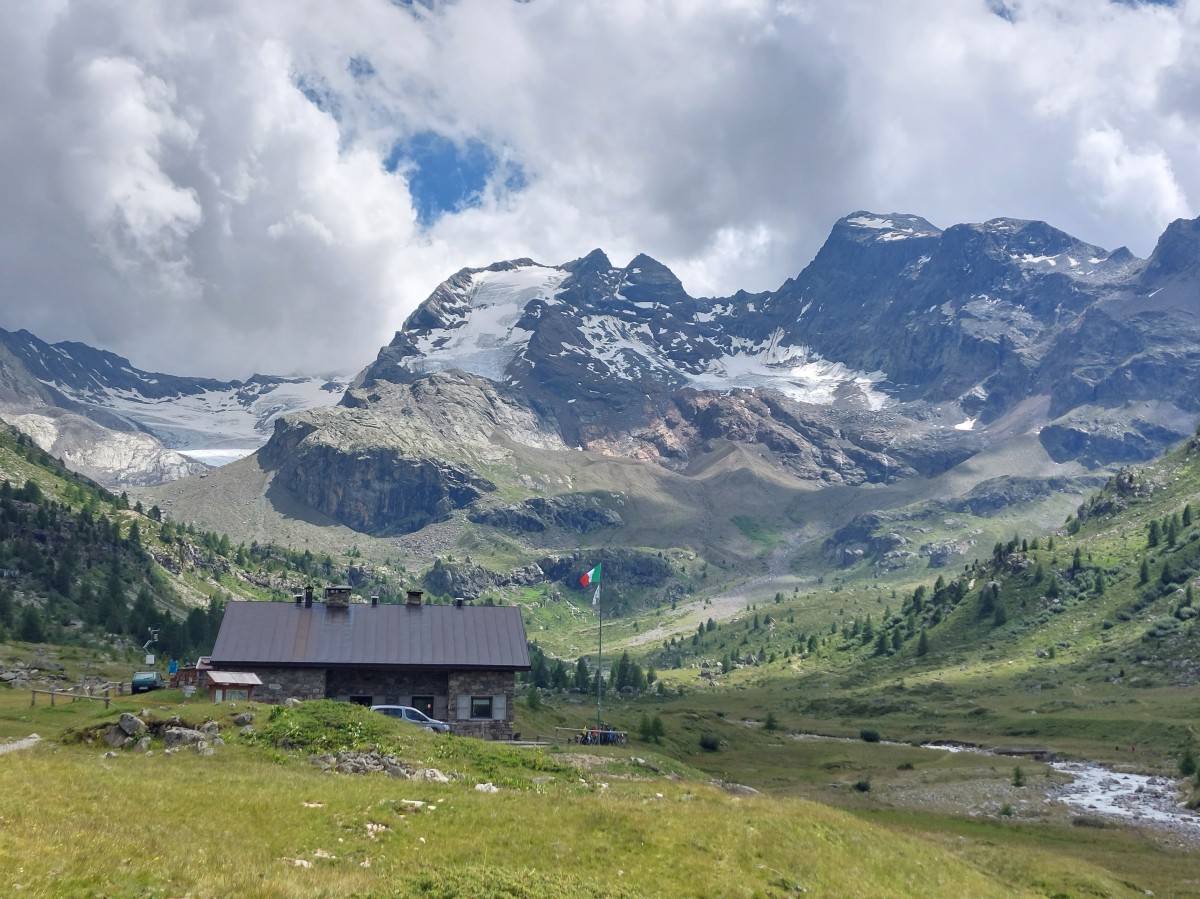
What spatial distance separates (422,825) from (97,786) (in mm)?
9572

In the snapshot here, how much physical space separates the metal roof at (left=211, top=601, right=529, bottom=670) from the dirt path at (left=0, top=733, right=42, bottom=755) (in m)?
20.9

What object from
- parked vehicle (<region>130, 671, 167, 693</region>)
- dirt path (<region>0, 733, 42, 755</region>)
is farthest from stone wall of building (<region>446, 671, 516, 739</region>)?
dirt path (<region>0, 733, 42, 755</region>)

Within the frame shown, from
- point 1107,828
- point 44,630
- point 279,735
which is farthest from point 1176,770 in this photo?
point 44,630

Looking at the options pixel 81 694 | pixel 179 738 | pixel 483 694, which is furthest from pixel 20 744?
pixel 483 694

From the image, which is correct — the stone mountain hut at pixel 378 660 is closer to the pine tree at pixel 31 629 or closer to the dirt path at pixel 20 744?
the dirt path at pixel 20 744

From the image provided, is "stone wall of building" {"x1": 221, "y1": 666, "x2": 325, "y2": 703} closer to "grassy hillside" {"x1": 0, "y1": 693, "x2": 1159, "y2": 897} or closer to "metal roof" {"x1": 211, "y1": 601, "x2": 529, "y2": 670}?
"metal roof" {"x1": 211, "y1": 601, "x2": 529, "y2": 670}

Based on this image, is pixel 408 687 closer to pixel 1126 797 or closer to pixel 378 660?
pixel 378 660

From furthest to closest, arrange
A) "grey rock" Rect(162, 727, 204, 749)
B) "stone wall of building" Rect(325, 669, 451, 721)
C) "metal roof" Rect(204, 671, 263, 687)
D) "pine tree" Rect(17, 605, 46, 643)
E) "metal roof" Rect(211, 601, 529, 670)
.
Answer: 1. "pine tree" Rect(17, 605, 46, 643)
2. "stone wall of building" Rect(325, 669, 451, 721)
3. "metal roof" Rect(211, 601, 529, 670)
4. "metal roof" Rect(204, 671, 263, 687)
5. "grey rock" Rect(162, 727, 204, 749)

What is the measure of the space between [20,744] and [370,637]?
91.5ft

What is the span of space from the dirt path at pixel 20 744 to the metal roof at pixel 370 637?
68.7 ft

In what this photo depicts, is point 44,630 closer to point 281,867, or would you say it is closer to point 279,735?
point 279,735

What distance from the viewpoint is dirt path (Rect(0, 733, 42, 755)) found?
38.9 m

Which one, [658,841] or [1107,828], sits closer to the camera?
[658,841]

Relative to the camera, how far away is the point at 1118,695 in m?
148
